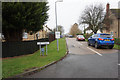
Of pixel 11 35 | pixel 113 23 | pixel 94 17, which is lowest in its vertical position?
pixel 11 35

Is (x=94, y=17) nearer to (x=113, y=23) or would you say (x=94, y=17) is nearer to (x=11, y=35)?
(x=113, y=23)

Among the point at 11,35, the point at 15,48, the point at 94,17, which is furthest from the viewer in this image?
the point at 94,17

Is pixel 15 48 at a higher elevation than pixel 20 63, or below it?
higher

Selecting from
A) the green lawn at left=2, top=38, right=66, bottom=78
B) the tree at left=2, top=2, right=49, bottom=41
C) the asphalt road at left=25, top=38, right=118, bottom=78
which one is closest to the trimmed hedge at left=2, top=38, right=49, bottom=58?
the green lawn at left=2, top=38, right=66, bottom=78

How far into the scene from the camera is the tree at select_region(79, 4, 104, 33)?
3225 centimetres

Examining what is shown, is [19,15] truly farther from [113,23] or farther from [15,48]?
[113,23]

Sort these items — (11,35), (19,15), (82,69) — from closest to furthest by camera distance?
(82,69), (19,15), (11,35)

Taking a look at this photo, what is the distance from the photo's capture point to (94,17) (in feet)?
108

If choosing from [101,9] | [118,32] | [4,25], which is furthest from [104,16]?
[4,25]

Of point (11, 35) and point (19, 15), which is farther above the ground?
point (19, 15)

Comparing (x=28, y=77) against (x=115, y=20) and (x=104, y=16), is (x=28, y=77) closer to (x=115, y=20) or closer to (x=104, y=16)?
(x=104, y=16)

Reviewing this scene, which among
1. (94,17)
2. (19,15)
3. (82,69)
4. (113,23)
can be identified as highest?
(94,17)

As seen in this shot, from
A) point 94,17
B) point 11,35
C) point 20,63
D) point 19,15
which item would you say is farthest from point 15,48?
point 94,17

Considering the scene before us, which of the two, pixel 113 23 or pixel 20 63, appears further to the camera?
pixel 113 23
